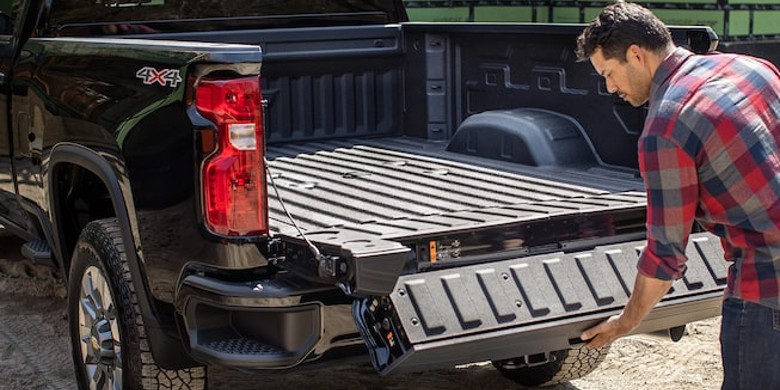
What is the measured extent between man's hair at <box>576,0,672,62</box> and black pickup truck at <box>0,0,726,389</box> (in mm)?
814

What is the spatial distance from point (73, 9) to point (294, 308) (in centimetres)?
214

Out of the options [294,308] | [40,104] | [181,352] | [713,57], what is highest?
[713,57]

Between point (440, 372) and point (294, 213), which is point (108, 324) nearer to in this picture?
point (294, 213)

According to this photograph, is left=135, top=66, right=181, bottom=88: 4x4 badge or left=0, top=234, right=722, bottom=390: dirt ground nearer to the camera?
left=135, top=66, right=181, bottom=88: 4x4 badge

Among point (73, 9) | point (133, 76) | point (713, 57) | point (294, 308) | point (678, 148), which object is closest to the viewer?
point (678, 148)

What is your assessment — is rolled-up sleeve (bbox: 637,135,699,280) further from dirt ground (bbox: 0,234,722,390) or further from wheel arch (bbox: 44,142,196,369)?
dirt ground (bbox: 0,234,722,390)

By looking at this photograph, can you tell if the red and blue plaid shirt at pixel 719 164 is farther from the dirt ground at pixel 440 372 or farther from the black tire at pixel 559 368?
the dirt ground at pixel 440 372

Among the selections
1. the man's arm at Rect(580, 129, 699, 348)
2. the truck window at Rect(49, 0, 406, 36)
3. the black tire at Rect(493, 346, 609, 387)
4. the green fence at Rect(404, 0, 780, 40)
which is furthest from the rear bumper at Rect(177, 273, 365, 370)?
the green fence at Rect(404, 0, 780, 40)

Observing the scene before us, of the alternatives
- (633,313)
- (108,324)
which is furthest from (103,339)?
(633,313)

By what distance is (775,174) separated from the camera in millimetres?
2873

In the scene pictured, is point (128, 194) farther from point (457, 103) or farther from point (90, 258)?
point (457, 103)

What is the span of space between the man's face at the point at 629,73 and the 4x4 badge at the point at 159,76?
50.4 inches

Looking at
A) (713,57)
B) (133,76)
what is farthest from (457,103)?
(713,57)

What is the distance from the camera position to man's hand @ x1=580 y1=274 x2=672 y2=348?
3.04 meters
